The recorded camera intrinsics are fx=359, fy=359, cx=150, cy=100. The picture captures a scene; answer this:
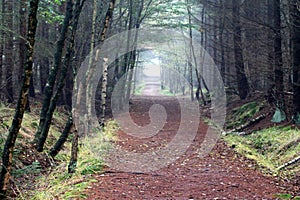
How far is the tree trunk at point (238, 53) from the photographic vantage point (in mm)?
15344

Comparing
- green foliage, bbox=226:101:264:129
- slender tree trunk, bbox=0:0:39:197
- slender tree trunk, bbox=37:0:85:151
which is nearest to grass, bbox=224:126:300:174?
green foliage, bbox=226:101:264:129

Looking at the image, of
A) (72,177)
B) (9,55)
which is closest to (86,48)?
(9,55)

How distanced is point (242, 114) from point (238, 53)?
3.48 meters

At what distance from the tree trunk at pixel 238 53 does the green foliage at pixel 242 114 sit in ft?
5.55

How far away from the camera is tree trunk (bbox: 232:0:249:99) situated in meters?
15.3

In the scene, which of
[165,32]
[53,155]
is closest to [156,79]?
[165,32]

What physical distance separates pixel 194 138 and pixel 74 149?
20.8 ft

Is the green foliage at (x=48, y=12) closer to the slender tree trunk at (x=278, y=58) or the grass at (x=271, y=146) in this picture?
the grass at (x=271, y=146)

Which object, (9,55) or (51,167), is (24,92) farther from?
(9,55)

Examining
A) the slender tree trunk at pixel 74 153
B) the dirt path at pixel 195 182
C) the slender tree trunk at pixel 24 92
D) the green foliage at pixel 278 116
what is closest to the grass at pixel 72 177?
the slender tree trunk at pixel 74 153

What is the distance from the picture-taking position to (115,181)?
22.2ft

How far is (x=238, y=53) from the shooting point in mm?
17734

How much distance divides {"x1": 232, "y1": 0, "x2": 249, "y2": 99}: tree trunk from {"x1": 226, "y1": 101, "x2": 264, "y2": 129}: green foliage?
1691 mm

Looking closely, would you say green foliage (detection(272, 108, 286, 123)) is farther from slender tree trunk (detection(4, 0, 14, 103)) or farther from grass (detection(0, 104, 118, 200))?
slender tree trunk (detection(4, 0, 14, 103))
